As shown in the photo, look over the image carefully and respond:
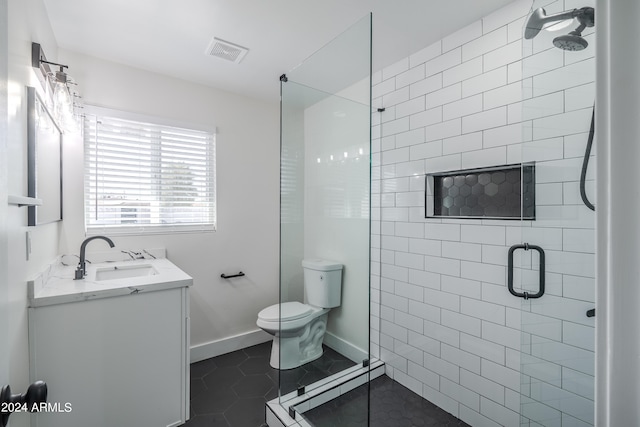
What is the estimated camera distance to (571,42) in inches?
43.5

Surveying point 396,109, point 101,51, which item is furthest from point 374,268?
point 101,51

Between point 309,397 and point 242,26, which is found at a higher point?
point 242,26

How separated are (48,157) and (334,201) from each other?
1.67 meters

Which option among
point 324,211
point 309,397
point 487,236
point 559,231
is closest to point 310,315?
point 309,397

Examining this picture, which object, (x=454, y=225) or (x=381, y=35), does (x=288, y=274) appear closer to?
(x=454, y=225)

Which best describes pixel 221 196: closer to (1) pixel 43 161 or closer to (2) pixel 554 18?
(1) pixel 43 161

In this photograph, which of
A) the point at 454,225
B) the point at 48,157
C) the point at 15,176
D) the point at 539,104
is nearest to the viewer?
the point at 15,176

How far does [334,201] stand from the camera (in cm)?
187

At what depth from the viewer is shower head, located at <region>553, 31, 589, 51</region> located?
1.03 meters

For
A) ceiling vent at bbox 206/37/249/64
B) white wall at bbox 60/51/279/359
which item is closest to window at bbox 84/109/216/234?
white wall at bbox 60/51/279/359

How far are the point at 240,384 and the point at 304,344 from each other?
2.26ft

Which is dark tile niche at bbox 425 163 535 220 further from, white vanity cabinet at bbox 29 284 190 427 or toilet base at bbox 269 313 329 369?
white vanity cabinet at bbox 29 284 190 427

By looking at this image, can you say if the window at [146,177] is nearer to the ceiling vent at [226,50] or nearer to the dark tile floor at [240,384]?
the ceiling vent at [226,50]

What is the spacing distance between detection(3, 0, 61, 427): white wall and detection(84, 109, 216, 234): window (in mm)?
856
